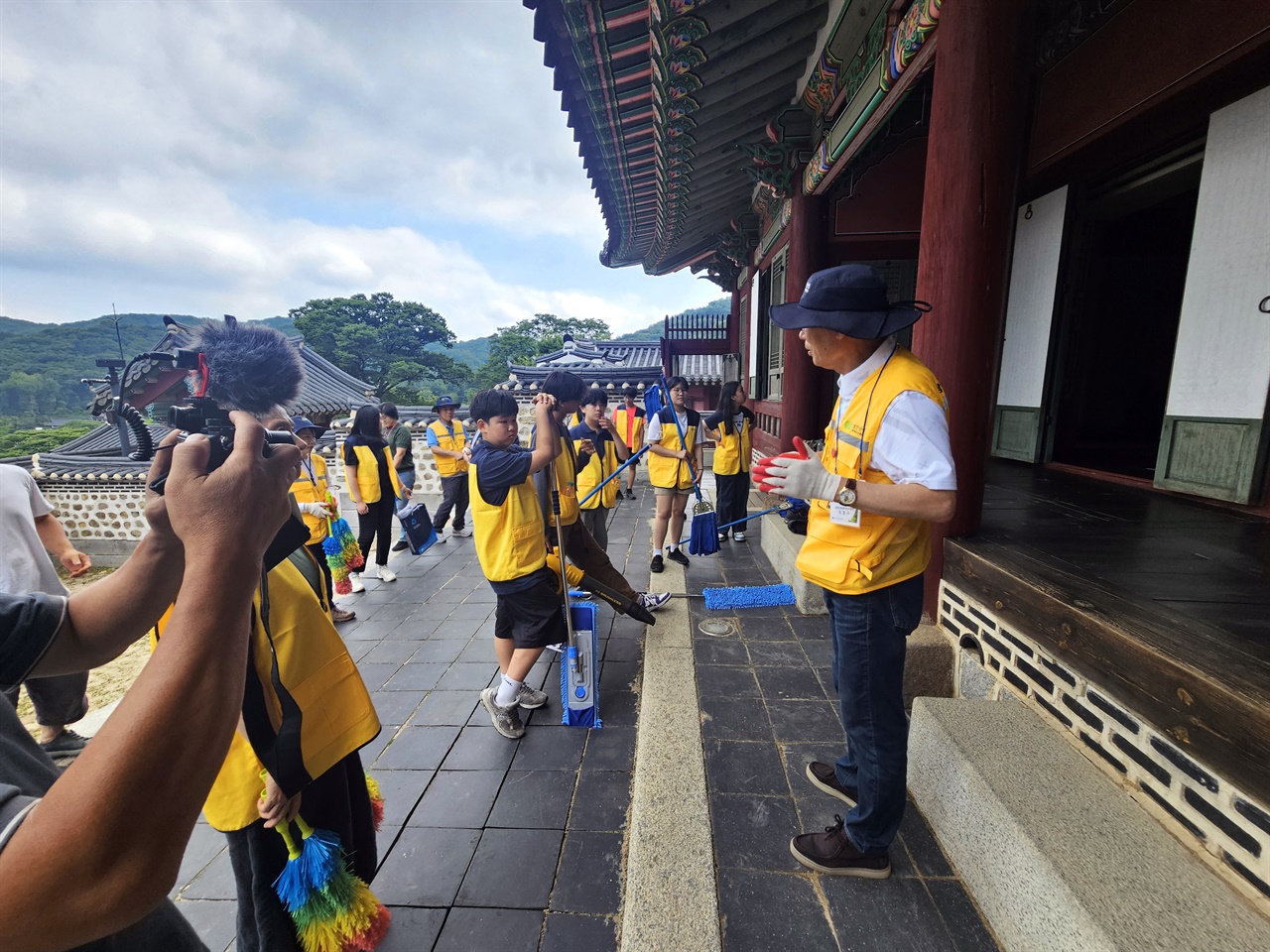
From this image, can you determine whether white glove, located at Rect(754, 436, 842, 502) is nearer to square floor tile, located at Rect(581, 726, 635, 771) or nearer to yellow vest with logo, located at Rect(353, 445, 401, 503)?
square floor tile, located at Rect(581, 726, 635, 771)

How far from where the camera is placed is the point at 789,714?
2.82 m

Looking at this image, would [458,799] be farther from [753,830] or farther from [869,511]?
[869,511]

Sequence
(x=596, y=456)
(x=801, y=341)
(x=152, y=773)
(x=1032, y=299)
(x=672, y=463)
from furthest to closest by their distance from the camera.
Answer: (x=801, y=341) < (x=596, y=456) < (x=1032, y=299) < (x=672, y=463) < (x=152, y=773)

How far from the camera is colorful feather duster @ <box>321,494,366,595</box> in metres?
4.72

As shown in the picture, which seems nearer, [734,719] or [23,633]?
[23,633]

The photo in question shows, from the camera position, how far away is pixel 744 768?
245 cm

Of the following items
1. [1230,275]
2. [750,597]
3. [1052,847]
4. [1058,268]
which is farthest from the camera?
[1058,268]

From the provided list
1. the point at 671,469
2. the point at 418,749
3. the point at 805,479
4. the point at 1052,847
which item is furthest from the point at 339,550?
the point at 1052,847

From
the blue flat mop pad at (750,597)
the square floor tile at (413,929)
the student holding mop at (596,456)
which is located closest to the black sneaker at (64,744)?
the square floor tile at (413,929)

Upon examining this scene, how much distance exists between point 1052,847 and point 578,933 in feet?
5.10

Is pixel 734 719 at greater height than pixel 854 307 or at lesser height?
lesser

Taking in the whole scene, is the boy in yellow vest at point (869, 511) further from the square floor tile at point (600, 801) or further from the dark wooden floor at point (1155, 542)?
the dark wooden floor at point (1155, 542)

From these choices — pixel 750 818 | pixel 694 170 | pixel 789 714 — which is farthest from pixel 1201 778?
pixel 694 170

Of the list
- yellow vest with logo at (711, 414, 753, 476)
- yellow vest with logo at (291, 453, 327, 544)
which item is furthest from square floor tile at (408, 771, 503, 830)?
yellow vest with logo at (711, 414, 753, 476)
